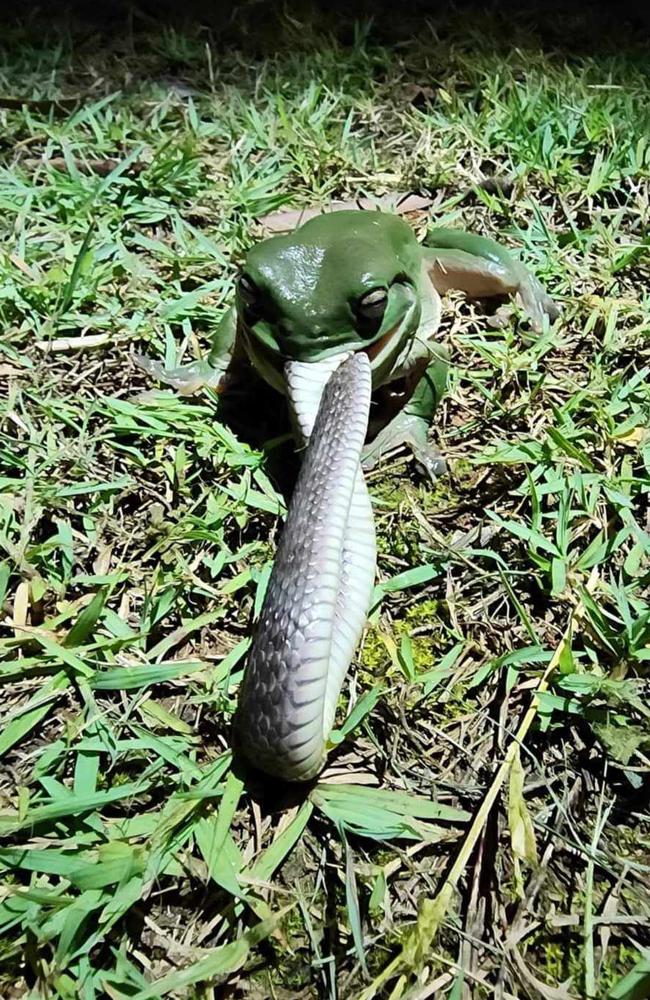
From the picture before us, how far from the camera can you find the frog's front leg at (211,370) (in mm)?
2479

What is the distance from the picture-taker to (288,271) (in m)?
2.12

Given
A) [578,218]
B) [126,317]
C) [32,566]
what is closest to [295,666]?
[32,566]

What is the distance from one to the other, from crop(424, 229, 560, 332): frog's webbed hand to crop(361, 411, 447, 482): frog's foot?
0.56 metres

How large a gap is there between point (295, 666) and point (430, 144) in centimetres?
240

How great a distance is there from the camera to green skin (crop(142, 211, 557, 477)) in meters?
2.11

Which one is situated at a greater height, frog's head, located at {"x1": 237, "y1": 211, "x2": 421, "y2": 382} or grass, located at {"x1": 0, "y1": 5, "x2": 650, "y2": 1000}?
frog's head, located at {"x1": 237, "y1": 211, "x2": 421, "y2": 382}

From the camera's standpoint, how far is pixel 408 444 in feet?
7.66

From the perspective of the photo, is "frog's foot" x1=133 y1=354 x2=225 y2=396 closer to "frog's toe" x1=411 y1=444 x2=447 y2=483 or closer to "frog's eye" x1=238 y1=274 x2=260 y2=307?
"frog's eye" x1=238 y1=274 x2=260 y2=307

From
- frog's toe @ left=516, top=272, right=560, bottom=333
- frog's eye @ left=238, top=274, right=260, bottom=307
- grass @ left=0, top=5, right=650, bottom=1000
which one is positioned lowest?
grass @ left=0, top=5, right=650, bottom=1000

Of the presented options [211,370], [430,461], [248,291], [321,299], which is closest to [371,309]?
[321,299]

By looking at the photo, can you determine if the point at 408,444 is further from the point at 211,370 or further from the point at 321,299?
the point at 211,370

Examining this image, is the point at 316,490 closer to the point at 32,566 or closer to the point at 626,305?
the point at 32,566

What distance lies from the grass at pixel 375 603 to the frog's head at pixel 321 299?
0.31 m

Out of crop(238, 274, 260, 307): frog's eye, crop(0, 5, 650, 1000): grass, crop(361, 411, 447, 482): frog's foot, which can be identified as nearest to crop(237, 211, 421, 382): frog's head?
→ crop(238, 274, 260, 307): frog's eye
